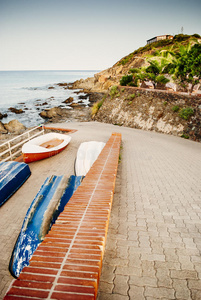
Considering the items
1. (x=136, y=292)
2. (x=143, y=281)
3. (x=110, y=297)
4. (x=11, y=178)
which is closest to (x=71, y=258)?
(x=110, y=297)

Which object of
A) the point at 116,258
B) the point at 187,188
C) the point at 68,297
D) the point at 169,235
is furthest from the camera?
the point at 187,188

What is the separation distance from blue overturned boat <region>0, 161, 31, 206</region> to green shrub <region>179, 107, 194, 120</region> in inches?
532

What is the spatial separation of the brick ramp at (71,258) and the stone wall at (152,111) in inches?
532

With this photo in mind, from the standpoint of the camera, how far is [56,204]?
4.79 m

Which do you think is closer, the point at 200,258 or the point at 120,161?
the point at 200,258

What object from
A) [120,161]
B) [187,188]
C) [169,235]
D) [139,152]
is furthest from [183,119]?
[169,235]

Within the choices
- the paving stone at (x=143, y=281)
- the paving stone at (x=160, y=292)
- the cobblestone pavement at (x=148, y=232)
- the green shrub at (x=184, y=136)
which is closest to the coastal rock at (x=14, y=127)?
the cobblestone pavement at (x=148, y=232)

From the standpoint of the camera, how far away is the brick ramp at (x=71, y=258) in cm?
A: 181

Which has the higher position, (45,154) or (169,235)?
(169,235)

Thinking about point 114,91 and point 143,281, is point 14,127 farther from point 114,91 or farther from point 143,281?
point 143,281

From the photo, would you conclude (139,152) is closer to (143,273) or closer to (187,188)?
(187,188)

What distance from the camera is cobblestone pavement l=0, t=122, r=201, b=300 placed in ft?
7.90

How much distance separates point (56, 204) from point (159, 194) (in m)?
3.01

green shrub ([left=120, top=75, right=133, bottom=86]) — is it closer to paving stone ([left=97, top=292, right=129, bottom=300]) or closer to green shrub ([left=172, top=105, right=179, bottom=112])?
green shrub ([left=172, top=105, right=179, bottom=112])
